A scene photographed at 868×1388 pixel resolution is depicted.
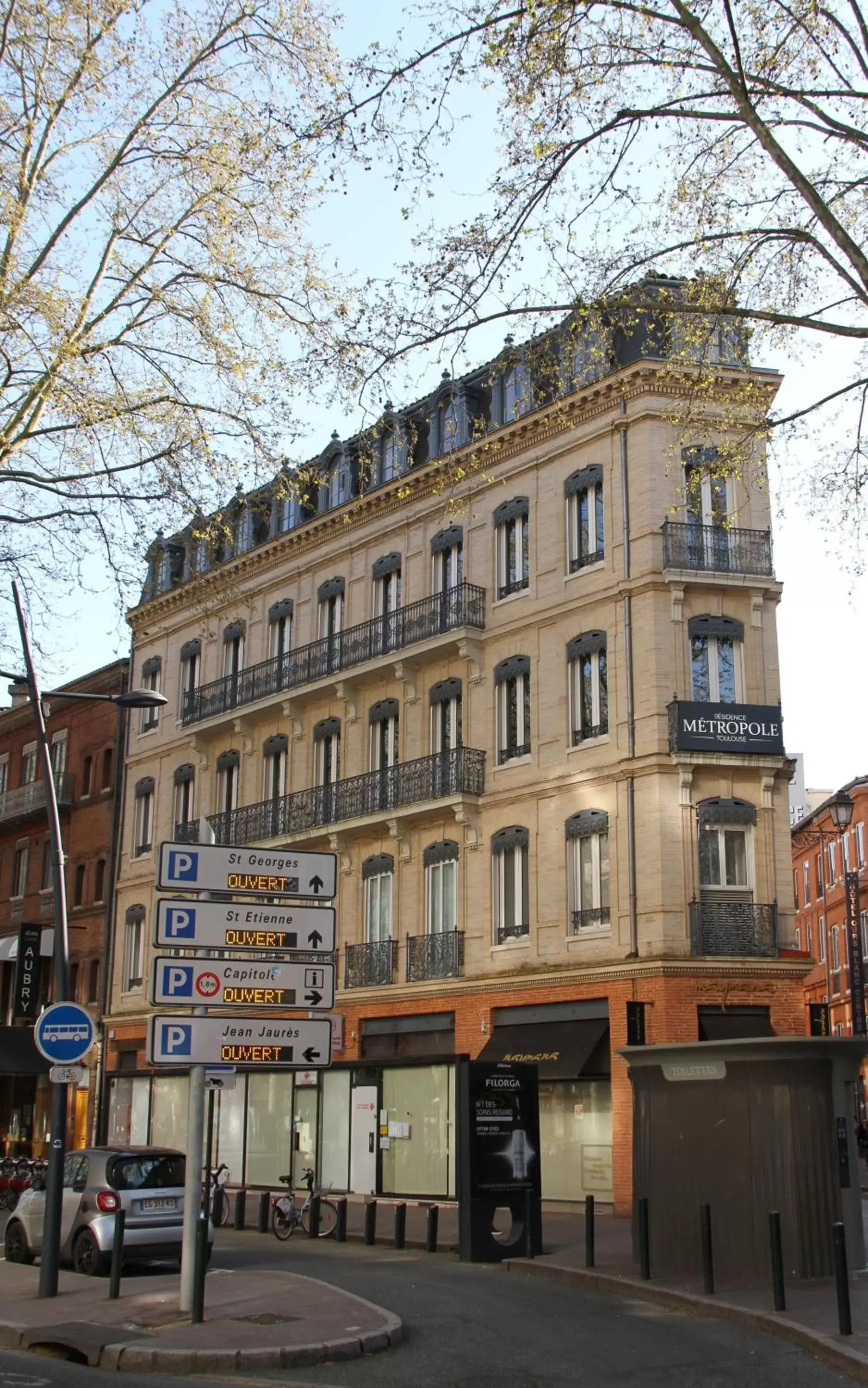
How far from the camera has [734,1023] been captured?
2481cm

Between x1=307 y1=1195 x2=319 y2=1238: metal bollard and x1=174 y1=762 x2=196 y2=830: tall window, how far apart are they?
59.1ft

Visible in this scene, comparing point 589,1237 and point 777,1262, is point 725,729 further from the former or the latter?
point 777,1262

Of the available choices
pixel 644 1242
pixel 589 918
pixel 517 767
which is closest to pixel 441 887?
pixel 517 767

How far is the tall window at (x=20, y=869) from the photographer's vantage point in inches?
1779

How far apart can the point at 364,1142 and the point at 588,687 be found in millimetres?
10823

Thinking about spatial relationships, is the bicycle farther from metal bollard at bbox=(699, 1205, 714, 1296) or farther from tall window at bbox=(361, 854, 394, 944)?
tall window at bbox=(361, 854, 394, 944)

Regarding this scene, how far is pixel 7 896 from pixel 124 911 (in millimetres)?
8038

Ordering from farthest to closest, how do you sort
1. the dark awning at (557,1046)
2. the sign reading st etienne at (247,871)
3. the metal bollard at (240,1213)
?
the dark awning at (557,1046), the metal bollard at (240,1213), the sign reading st etienne at (247,871)

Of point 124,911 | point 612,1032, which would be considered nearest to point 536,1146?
point 612,1032

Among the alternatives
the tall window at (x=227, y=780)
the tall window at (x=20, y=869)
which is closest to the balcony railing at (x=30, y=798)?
the tall window at (x=20, y=869)

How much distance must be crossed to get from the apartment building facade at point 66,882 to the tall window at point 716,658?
20575mm

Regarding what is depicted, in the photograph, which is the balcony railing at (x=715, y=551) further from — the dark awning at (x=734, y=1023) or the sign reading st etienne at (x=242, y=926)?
the sign reading st etienne at (x=242, y=926)

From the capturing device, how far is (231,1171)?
33219 millimetres

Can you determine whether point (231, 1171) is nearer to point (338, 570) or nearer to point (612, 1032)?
point (612, 1032)
